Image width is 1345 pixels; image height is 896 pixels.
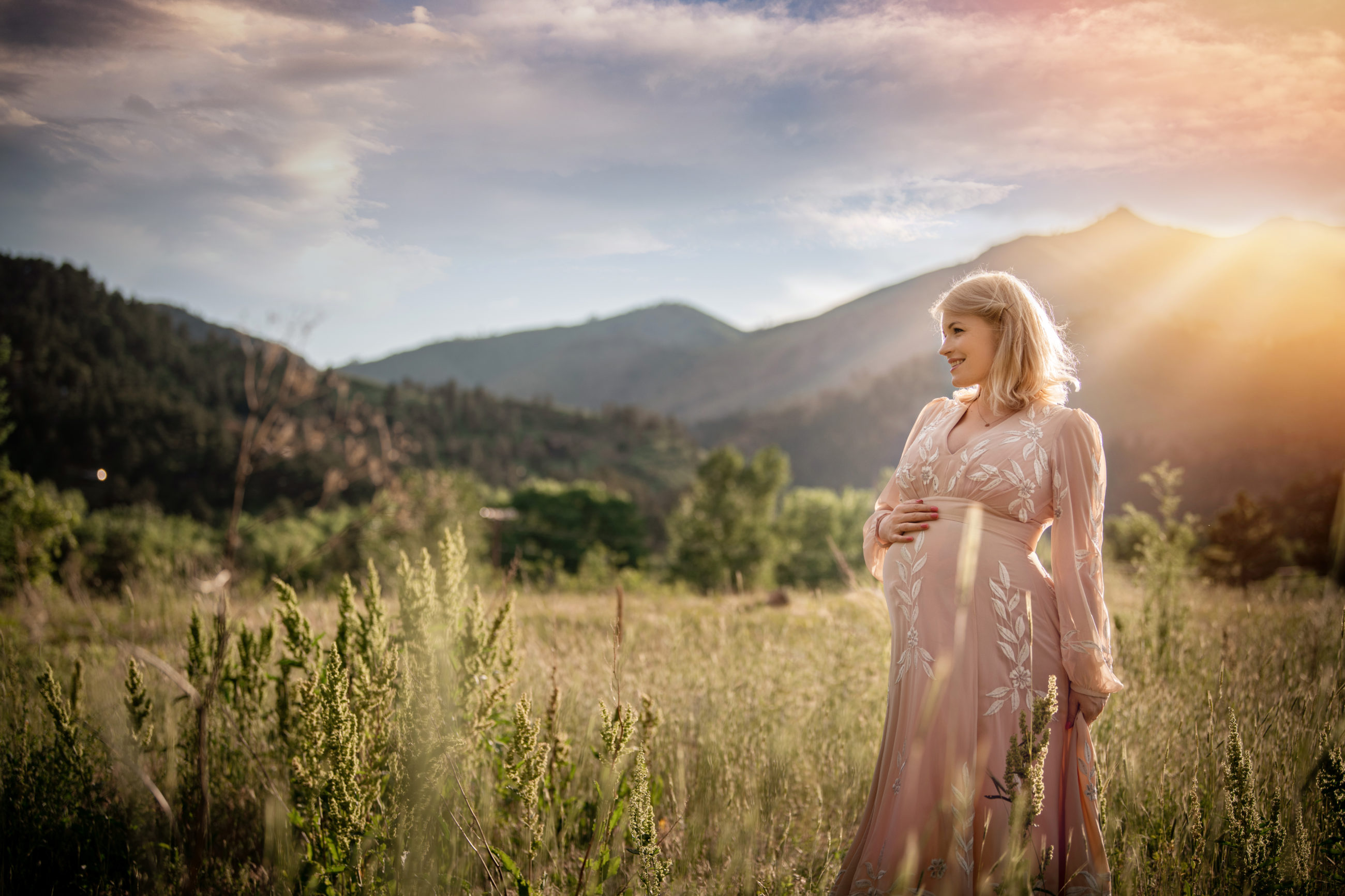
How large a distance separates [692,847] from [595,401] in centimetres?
18290

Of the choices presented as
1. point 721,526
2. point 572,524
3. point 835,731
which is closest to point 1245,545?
point 835,731

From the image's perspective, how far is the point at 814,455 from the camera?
102 metres

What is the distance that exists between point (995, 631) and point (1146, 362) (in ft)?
238

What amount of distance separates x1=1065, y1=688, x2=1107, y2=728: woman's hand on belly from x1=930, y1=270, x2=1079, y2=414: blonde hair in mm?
989

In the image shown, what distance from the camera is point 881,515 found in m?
2.65

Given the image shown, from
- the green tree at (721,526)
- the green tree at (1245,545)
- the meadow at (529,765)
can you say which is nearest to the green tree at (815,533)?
the green tree at (721,526)

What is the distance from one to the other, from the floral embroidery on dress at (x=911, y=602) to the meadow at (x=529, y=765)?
0.77m

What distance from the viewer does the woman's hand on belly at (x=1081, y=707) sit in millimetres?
2027

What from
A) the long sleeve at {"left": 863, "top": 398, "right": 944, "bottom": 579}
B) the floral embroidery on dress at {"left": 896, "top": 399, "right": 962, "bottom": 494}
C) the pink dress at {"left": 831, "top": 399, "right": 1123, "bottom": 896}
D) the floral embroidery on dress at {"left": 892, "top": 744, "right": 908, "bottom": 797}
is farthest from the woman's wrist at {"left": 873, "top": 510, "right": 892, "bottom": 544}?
the floral embroidery on dress at {"left": 892, "top": 744, "right": 908, "bottom": 797}

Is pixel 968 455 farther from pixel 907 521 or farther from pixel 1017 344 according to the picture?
pixel 1017 344

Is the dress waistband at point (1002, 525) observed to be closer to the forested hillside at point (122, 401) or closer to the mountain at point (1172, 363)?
the mountain at point (1172, 363)

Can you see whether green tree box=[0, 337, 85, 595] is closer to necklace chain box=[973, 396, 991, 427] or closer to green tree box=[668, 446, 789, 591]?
necklace chain box=[973, 396, 991, 427]

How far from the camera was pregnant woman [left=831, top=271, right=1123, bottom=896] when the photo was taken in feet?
6.64

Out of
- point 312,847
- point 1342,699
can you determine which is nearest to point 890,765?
point 312,847
